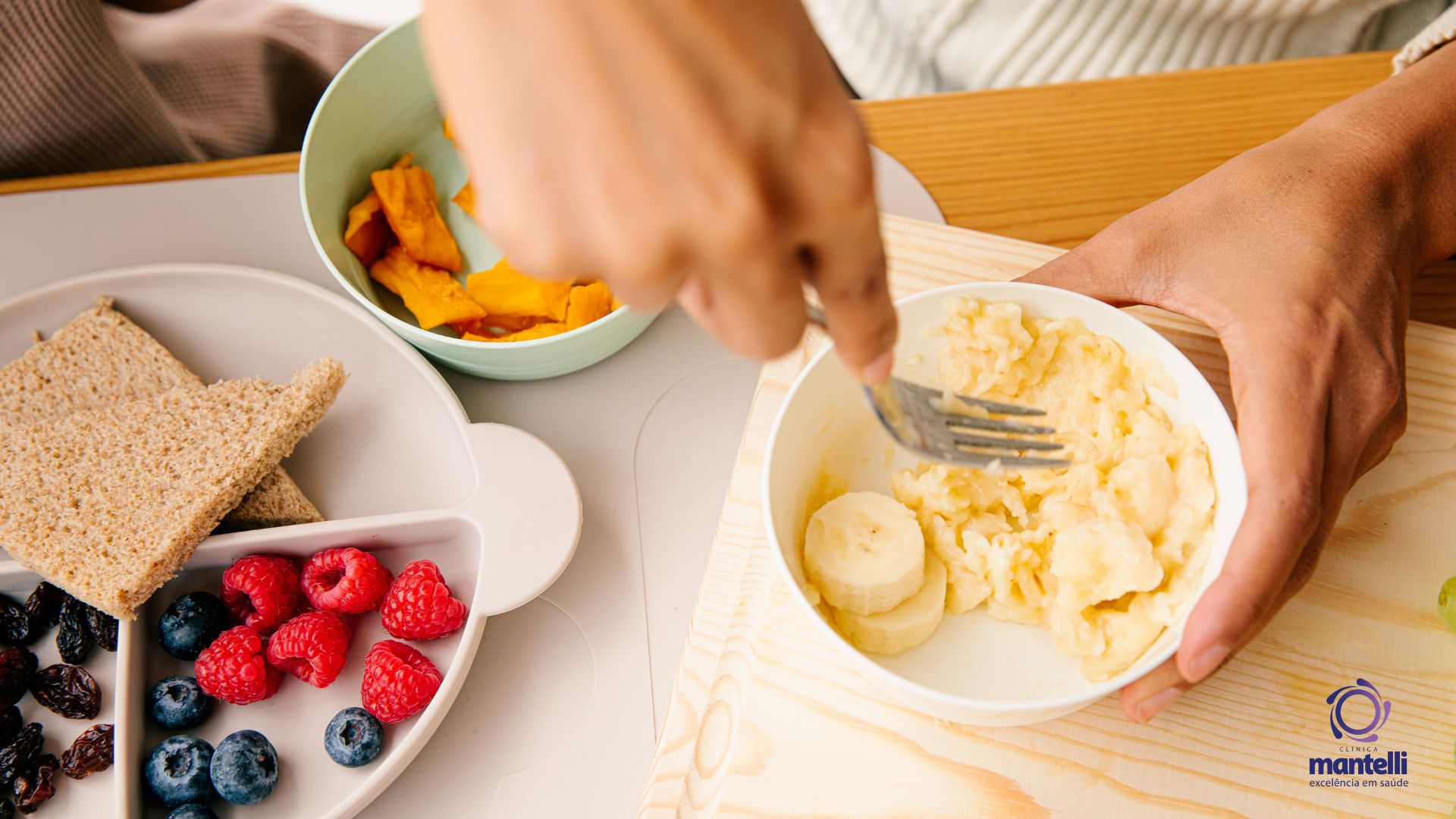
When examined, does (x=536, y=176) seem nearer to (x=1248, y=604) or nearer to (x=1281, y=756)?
(x=1248, y=604)

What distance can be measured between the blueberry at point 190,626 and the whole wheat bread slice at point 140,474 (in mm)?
37

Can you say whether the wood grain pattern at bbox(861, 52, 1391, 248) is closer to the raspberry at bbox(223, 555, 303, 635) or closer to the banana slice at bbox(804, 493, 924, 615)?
the banana slice at bbox(804, 493, 924, 615)

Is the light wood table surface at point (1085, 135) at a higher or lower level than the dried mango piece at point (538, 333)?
higher

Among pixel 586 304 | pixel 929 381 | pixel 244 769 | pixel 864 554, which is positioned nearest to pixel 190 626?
pixel 244 769

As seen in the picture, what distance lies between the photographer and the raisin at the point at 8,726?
103cm

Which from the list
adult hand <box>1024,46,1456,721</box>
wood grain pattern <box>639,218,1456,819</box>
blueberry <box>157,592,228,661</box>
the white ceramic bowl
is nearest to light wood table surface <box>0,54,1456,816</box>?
adult hand <box>1024,46,1456,721</box>

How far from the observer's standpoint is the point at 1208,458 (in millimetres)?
853

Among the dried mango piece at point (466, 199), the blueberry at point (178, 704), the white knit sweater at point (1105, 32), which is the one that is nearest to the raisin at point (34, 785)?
the blueberry at point (178, 704)

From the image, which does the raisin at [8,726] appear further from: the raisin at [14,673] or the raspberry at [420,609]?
the raspberry at [420,609]

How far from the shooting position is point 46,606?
3.61 ft

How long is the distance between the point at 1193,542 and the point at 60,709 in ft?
4.02

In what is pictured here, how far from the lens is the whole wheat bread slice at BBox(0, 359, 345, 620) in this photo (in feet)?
3.48

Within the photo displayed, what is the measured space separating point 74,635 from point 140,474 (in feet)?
0.65

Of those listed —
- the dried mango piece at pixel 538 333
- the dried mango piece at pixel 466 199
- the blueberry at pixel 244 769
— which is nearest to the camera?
the blueberry at pixel 244 769
